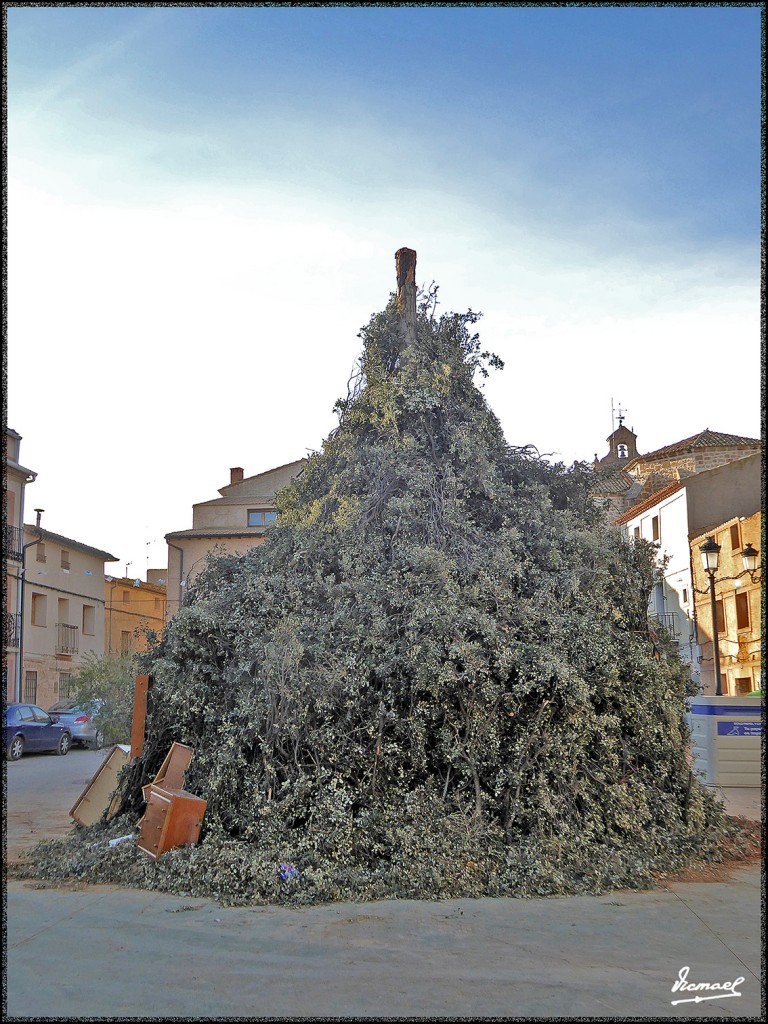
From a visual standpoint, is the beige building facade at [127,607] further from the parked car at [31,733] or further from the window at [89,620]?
the parked car at [31,733]

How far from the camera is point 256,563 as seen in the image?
31.5 ft

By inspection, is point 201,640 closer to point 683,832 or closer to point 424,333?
point 424,333

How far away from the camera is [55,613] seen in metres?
36.6

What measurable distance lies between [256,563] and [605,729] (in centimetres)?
392

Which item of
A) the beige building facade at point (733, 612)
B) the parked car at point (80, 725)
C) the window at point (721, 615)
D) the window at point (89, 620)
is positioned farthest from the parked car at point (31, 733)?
the window at point (721, 615)

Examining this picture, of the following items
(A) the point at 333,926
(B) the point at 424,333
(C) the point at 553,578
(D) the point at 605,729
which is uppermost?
(B) the point at 424,333

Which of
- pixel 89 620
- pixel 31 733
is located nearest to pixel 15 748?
pixel 31 733

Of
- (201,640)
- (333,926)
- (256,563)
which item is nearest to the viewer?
(333,926)

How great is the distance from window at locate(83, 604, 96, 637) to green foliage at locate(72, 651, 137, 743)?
39.2 feet

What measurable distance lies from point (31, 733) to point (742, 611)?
22.5 metres

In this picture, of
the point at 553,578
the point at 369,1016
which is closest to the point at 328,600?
the point at 553,578

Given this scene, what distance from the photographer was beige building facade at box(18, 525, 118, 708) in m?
34.4

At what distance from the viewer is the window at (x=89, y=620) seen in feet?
130

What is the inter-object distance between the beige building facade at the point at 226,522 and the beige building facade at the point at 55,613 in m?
4.14
